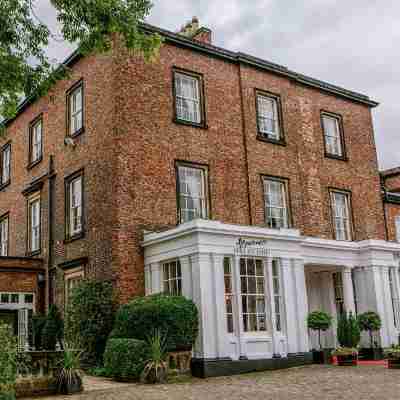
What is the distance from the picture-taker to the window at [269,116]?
22.2 meters

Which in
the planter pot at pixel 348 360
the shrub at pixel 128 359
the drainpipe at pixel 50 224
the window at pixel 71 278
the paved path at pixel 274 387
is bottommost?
the paved path at pixel 274 387

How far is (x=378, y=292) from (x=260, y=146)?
6.62 m

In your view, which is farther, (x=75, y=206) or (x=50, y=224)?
(x=50, y=224)

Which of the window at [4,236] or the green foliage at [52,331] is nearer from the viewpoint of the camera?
the green foliage at [52,331]

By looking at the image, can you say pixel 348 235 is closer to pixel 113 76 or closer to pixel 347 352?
pixel 347 352

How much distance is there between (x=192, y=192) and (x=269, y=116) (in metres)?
4.91

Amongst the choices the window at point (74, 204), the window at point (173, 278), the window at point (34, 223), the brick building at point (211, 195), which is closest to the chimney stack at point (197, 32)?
the brick building at point (211, 195)

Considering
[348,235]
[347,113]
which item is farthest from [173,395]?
[347,113]

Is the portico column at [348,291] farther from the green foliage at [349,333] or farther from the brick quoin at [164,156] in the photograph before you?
the brick quoin at [164,156]

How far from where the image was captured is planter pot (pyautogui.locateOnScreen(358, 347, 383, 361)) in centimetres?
1953

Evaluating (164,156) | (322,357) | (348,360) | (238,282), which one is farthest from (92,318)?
(348,360)

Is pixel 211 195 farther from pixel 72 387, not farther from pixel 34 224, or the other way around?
pixel 72 387

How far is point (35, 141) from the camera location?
973 inches

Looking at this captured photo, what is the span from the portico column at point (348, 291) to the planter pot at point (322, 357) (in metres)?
2.16
